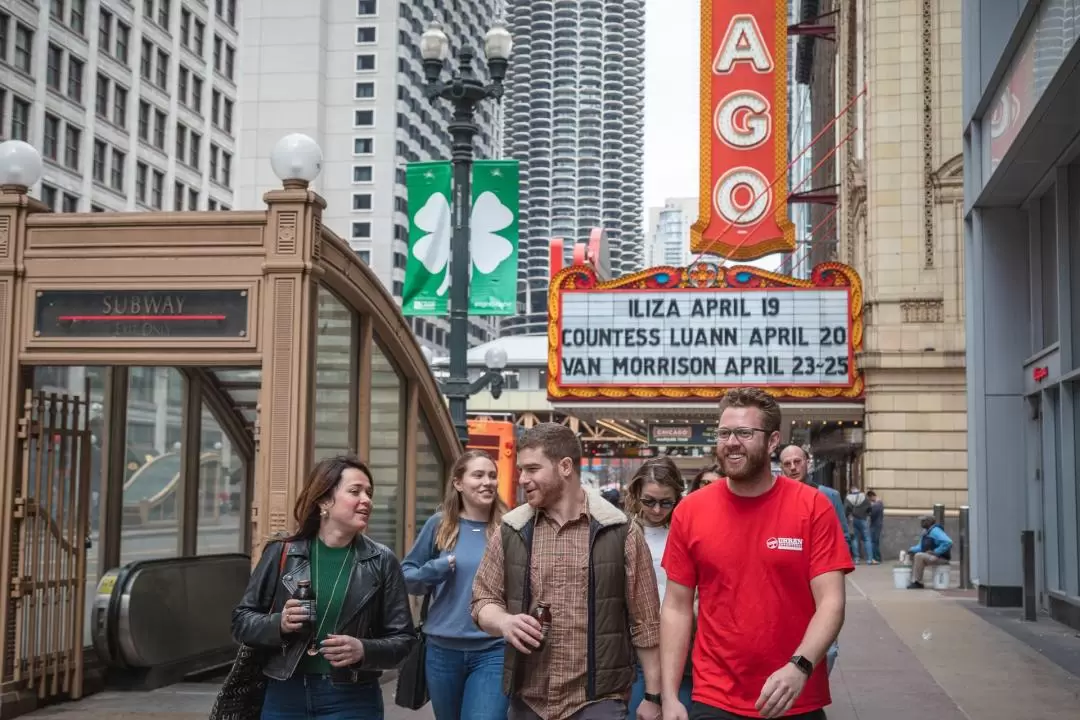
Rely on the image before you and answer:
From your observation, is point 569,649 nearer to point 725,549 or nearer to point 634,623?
point 634,623

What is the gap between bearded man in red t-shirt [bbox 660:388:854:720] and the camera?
14.9 ft

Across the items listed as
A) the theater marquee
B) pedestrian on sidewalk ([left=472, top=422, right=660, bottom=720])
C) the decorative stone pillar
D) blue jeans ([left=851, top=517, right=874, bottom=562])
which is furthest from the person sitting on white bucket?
pedestrian on sidewalk ([left=472, top=422, right=660, bottom=720])

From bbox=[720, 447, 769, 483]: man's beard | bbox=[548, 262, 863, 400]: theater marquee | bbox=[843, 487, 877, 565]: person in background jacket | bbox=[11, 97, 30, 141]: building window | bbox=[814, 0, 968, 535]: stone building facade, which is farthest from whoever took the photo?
bbox=[11, 97, 30, 141]: building window

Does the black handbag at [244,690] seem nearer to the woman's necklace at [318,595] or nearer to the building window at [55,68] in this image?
the woman's necklace at [318,595]

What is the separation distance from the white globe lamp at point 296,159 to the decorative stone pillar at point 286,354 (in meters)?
0.05

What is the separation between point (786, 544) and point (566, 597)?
0.91 m

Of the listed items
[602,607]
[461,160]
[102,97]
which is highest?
[102,97]

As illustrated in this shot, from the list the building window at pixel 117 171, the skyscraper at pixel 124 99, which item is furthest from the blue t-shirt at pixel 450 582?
the building window at pixel 117 171

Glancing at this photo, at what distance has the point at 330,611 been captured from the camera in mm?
5031

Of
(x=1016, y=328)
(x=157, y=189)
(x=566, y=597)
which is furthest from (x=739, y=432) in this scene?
(x=157, y=189)

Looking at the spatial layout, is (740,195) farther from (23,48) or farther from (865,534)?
(23,48)

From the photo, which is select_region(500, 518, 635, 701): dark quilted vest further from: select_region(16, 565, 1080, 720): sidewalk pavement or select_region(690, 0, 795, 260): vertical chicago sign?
select_region(690, 0, 795, 260): vertical chicago sign

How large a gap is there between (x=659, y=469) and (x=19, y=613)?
503 centimetres

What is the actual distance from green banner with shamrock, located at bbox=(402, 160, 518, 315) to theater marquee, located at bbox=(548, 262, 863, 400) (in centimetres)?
1368
